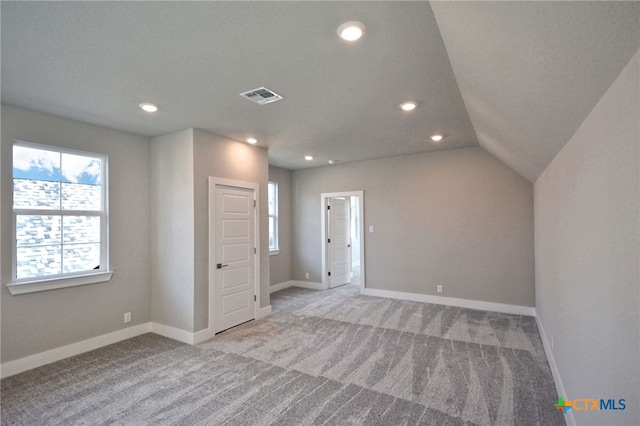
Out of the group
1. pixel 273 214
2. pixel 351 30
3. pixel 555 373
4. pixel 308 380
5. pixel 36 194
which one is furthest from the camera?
pixel 273 214

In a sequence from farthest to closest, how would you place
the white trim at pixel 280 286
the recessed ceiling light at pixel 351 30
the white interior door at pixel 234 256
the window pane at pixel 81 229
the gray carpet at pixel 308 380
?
the white trim at pixel 280 286, the white interior door at pixel 234 256, the window pane at pixel 81 229, the gray carpet at pixel 308 380, the recessed ceiling light at pixel 351 30

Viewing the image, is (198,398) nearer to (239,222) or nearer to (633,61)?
(239,222)

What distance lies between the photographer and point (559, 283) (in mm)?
2590

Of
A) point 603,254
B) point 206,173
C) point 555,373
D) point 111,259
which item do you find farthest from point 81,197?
point 555,373

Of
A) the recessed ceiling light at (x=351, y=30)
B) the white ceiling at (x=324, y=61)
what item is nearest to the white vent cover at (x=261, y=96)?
the white ceiling at (x=324, y=61)

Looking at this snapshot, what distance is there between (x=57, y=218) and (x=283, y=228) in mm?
4017

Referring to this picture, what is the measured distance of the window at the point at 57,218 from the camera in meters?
3.13

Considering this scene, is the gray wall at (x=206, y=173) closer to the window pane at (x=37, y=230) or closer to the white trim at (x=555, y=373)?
the window pane at (x=37, y=230)

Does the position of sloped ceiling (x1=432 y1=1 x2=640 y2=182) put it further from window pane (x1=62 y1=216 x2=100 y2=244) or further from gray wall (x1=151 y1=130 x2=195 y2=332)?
window pane (x1=62 y1=216 x2=100 y2=244)

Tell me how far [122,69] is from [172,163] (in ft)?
5.86

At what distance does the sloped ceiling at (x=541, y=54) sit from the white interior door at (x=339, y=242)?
4542mm

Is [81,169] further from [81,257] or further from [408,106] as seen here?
[408,106]

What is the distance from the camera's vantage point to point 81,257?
3.60 metres

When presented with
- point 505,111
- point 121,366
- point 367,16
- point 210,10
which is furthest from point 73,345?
point 505,111
